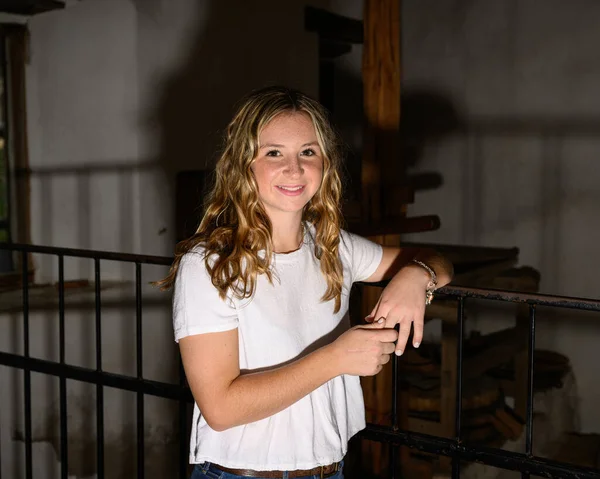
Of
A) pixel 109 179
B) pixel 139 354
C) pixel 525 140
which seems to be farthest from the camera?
pixel 525 140

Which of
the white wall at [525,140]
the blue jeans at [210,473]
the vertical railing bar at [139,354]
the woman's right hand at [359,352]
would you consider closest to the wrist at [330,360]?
the woman's right hand at [359,352]

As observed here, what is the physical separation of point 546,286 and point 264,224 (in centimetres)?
343

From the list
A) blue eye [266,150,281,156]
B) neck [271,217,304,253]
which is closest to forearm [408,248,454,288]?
neck [271,217,304,253]

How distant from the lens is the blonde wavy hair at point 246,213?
1170 millimetres

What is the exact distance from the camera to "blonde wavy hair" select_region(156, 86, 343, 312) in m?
1.17

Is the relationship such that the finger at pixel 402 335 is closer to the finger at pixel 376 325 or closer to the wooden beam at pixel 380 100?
the finger at pixel 376 325

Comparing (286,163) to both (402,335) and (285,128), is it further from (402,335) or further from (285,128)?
(402,335)

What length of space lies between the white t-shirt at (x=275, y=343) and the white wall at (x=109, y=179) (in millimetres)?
2384

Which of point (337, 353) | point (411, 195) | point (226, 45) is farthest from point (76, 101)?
point (337, 353)

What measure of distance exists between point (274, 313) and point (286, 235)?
0.15m

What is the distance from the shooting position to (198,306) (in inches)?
44.3

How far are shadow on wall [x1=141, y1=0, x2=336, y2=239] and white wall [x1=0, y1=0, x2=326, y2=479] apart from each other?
1 cm

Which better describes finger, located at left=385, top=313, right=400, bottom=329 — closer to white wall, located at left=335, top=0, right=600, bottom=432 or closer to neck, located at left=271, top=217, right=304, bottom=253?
neck, located at left=271, top=217, right=304, bottom=253

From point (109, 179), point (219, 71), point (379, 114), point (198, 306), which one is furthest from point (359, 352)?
point (219, 71)
